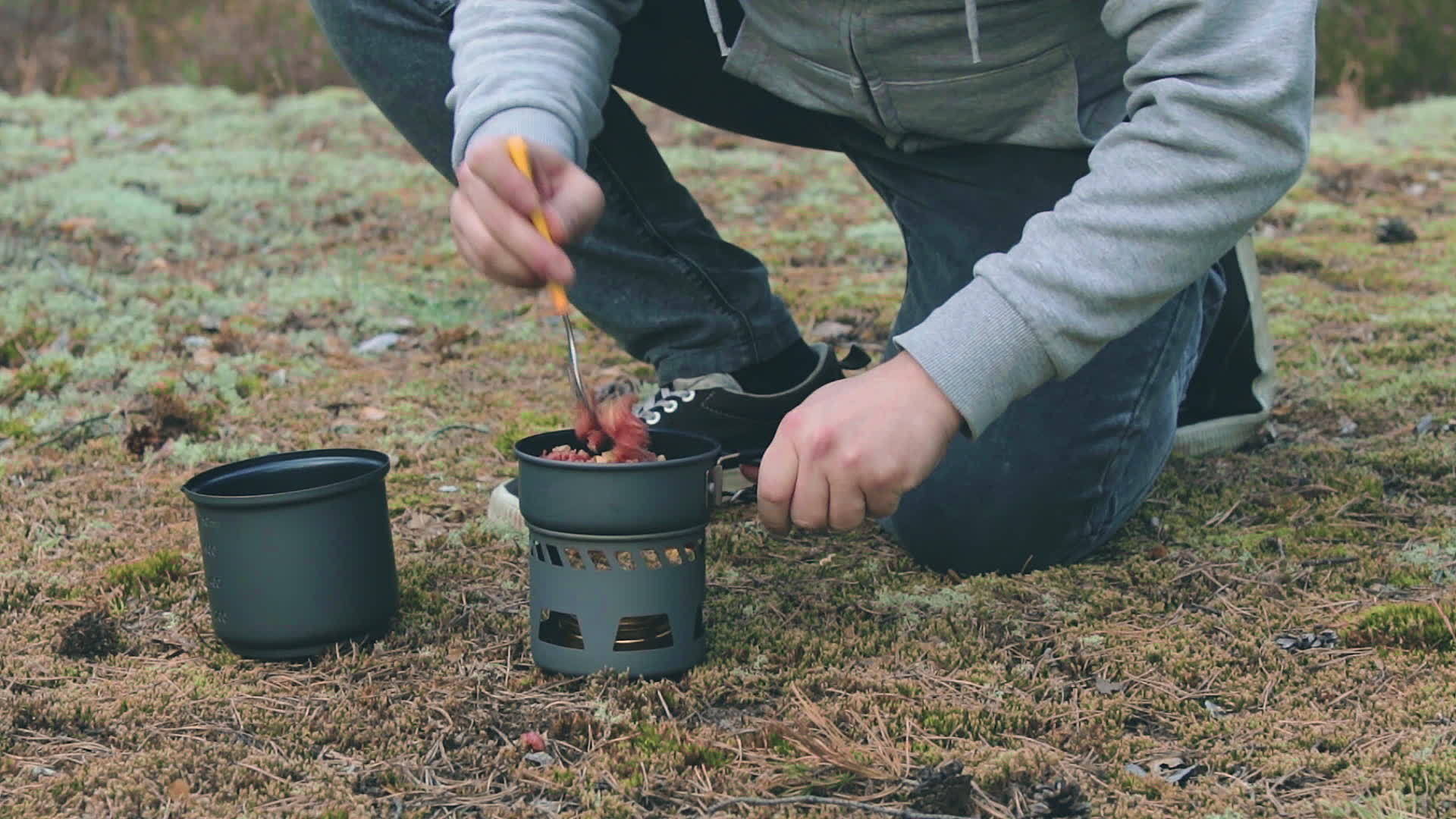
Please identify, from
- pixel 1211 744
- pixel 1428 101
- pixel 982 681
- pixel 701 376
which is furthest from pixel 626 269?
pixel 1428 101

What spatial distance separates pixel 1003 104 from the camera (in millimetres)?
2139

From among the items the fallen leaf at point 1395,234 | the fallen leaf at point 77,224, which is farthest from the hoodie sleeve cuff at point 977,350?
the fallen leaf at point 77,224

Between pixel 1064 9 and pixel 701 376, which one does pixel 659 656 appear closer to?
pixel 701 376

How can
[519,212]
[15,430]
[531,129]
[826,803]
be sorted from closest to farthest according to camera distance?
[826,803], [519,212], [531,129], [15,430]

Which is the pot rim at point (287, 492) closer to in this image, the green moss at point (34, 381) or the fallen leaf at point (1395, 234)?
the green moss at point (34, 381)

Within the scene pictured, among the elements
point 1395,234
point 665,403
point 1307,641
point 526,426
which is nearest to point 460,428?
point 526,426

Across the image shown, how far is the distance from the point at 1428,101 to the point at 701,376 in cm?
731

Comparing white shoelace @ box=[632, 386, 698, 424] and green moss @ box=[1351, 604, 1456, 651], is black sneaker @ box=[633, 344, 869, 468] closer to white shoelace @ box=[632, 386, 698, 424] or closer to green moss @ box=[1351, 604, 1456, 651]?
white shoelace @ box=[632, 386, 698, 424]

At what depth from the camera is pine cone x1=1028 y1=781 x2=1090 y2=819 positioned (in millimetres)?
1491

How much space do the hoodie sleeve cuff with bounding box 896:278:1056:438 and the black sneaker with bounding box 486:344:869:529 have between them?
3.25 ft

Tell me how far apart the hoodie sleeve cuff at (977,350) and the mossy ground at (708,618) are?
429mm

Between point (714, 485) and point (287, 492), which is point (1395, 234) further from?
point (287, 492)

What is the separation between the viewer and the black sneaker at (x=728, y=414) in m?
2.58

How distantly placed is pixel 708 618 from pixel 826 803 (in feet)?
1.93
